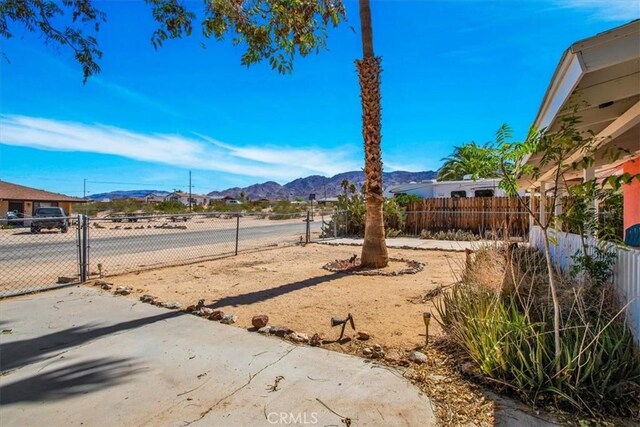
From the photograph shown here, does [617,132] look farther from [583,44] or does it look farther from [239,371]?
[239,371]

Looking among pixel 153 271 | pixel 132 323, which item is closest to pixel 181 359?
pixel 132 323

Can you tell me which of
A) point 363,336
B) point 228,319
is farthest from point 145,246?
point 363,336

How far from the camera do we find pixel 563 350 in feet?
10.2

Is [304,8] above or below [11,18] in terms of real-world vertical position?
above

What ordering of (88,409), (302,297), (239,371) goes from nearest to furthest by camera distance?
1. (88,409)
2. (239,371)
3. (302,297)

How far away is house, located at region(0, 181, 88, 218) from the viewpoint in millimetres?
34531

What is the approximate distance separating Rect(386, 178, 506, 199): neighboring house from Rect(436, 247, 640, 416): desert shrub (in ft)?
59.8

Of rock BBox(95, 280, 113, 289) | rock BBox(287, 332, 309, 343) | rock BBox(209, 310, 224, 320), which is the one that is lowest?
rock BBox(287, 332, 309, 343)

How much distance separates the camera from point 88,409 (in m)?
2.83

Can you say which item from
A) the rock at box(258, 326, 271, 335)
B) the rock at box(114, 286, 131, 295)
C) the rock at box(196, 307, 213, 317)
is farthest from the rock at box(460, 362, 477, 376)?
the rock at box(114, 286, 131, 295)

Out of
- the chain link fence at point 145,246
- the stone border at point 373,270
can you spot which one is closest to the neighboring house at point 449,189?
the chain link fence at point 145,246

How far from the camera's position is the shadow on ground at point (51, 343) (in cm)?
373

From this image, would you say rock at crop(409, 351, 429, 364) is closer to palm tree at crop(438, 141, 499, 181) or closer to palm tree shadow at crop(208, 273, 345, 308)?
palm tree at crop(438, 141, 499, 181)

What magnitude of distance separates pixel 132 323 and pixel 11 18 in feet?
12.8
